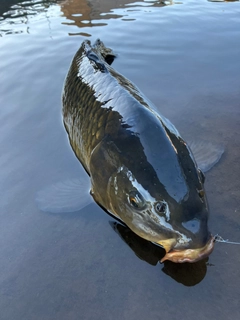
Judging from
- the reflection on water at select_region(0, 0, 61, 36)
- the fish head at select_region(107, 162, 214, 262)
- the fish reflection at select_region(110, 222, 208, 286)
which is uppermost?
the reflection on water at select_region(0, 0, 61, 36)

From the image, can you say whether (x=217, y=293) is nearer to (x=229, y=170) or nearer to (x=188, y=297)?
(x=188, y=297)

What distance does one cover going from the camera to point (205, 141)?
3.40 m

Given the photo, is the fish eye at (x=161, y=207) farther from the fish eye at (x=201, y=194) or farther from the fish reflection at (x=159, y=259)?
the fish reflection at (x=159, y=259)

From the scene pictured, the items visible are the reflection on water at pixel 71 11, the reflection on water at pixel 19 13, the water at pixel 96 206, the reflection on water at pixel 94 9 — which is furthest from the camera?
the reflection on water at pixel 94 9

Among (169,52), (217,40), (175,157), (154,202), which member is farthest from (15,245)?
(217,40)

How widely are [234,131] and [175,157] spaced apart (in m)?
1.68

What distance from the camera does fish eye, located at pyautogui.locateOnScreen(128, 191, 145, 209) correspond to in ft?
6.94

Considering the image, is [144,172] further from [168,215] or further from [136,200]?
[168,215]

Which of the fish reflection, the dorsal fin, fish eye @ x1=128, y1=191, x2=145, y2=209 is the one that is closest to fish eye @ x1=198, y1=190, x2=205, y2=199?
fish eye @ x1=128, y1=191, x2=145, y2=209

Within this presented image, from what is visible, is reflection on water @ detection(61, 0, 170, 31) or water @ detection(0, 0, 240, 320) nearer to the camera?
water @ detection(0, 0, 240, 320)

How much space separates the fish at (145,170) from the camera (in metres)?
1.96

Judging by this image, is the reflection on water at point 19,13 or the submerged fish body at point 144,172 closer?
the submerged fish body at point 144,172

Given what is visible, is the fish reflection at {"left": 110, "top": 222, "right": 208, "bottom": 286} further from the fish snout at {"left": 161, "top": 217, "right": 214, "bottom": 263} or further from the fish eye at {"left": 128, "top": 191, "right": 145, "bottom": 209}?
the fish eye at {"left": 128, "top": 191, "right": 145, "bottom": 209}

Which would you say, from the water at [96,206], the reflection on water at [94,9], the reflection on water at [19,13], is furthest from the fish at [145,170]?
the reflection on water at [19,13]
